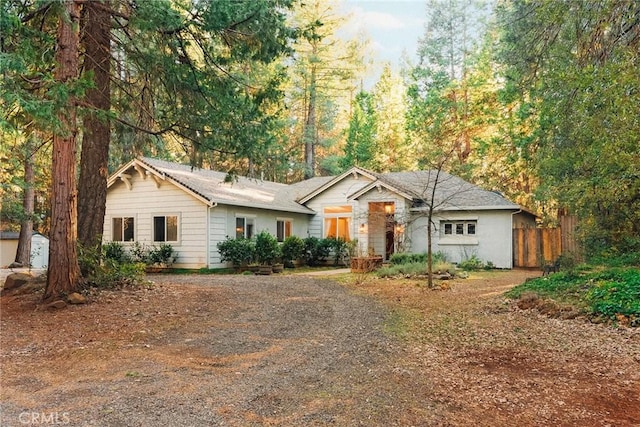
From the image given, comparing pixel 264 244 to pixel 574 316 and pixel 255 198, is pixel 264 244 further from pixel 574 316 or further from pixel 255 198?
pixel 574 316

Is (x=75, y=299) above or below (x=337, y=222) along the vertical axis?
below

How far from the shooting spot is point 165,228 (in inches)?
683

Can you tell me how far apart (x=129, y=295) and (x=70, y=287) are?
3.93 ft

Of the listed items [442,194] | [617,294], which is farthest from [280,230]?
[617,294]

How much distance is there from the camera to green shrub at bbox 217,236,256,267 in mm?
16438

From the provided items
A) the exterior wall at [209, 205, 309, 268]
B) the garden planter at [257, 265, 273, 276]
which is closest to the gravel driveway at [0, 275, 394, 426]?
the garden planter at [257, 265, 273, 276]

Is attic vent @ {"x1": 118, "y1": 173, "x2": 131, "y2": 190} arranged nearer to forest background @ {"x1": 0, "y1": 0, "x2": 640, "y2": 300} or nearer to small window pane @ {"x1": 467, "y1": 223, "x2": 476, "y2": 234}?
forest background @ {"x1": 0, "y1": 0, "x2": 640, "y2": 300}

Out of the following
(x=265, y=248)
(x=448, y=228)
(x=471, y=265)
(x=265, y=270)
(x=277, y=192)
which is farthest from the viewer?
(x=277, y=192)

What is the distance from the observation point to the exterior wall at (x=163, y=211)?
1655cm

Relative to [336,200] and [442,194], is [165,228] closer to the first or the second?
[336,200]

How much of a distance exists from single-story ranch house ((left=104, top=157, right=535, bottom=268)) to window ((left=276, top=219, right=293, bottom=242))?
0.05 meters

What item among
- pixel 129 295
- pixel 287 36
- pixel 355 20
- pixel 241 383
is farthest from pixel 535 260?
pixel 355 20

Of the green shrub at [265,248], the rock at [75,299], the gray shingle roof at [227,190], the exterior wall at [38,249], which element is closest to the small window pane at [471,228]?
the gray shingle roof at [227,190]

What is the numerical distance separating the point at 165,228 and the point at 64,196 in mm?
9916
